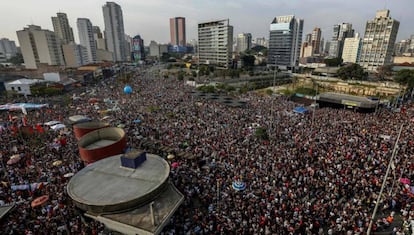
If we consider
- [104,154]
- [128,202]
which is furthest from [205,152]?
[128,202]

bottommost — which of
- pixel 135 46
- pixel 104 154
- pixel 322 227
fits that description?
pixel 322 227

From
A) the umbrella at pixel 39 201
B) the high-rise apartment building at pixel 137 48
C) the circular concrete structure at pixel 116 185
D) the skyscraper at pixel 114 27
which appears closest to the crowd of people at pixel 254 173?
the umbrella at pixel 39 201

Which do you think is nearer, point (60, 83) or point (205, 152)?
point (205, 152)

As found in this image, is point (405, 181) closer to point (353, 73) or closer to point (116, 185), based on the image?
point (116, 185)

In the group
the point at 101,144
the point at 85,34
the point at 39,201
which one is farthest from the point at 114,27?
the point at 39,201

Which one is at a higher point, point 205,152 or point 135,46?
point 135,46

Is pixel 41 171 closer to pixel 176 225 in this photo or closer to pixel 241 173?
pixel 176 225
